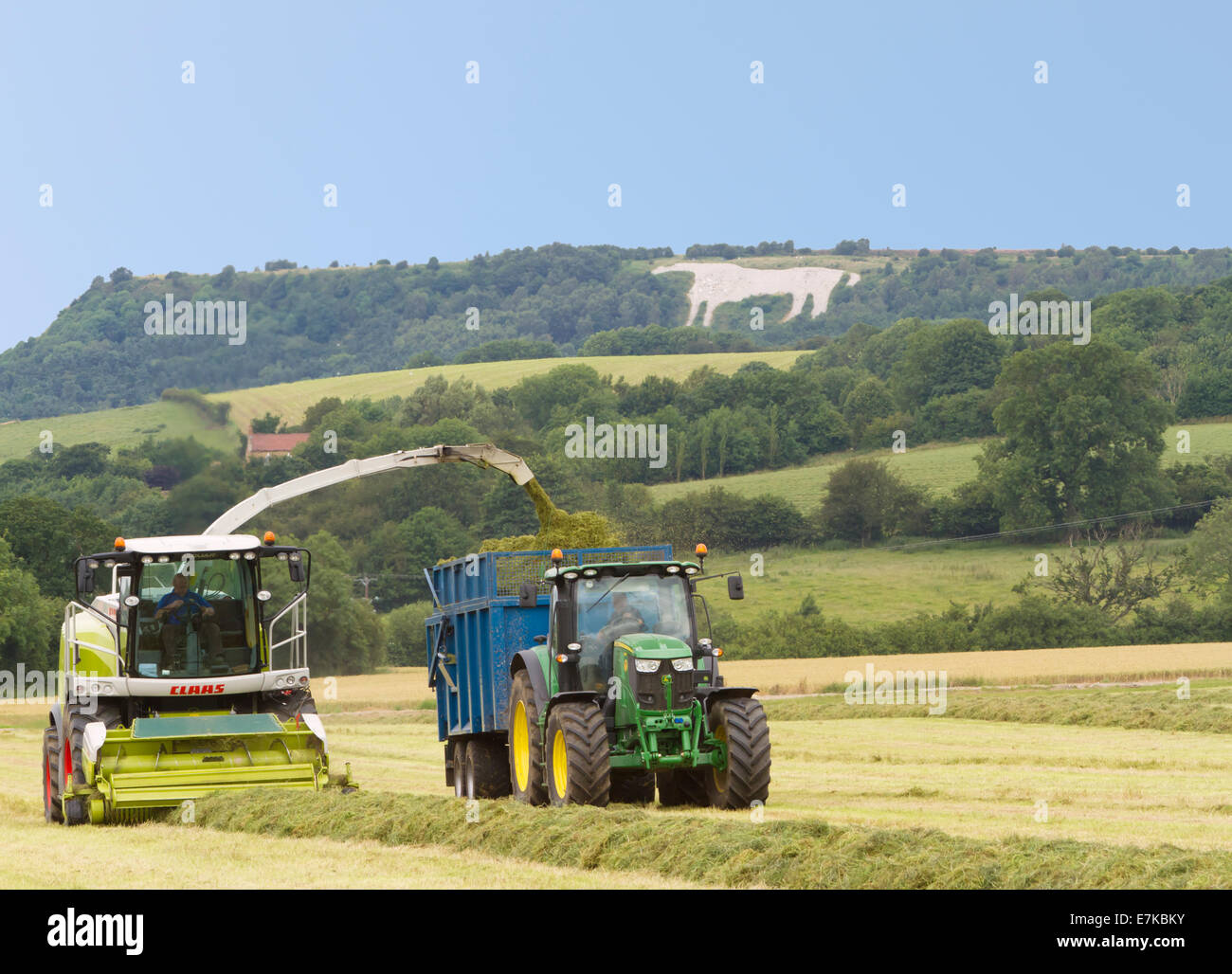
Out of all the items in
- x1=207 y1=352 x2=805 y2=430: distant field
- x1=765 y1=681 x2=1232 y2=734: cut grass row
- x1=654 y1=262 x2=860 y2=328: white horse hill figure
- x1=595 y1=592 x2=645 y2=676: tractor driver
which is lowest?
x1=765 y1=681 x2=1232 y2=734: cut grass row

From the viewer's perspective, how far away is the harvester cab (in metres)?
14.8

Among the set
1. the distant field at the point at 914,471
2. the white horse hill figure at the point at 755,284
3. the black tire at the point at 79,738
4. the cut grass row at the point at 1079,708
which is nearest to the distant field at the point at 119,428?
the black tire at the point at 79,738

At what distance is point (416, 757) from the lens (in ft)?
88.2

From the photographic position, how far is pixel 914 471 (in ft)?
263

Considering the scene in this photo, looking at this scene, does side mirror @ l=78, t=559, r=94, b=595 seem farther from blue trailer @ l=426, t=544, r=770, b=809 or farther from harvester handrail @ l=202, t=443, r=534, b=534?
harvester handrail @ l=202, t=443, r=534, b=534

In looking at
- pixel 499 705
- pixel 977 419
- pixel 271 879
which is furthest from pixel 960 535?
pixel 271 879

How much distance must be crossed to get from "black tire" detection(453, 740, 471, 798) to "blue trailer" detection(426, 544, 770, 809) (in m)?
0.64

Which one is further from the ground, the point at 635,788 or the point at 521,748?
the point at 521,748

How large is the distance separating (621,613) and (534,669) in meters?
1.02

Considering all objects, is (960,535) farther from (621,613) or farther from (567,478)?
(621,613)

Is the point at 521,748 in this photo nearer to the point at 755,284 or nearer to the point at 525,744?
the point at 525,744

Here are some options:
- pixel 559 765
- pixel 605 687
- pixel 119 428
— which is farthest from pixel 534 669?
pixel 119 428

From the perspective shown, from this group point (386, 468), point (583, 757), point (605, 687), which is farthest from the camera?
point (386, 468)

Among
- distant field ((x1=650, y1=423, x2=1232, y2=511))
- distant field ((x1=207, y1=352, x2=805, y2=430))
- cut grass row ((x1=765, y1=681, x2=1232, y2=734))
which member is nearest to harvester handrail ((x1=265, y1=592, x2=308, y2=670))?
cut grass row ((x1=765, y1=681, x2=1232, y2=734))
